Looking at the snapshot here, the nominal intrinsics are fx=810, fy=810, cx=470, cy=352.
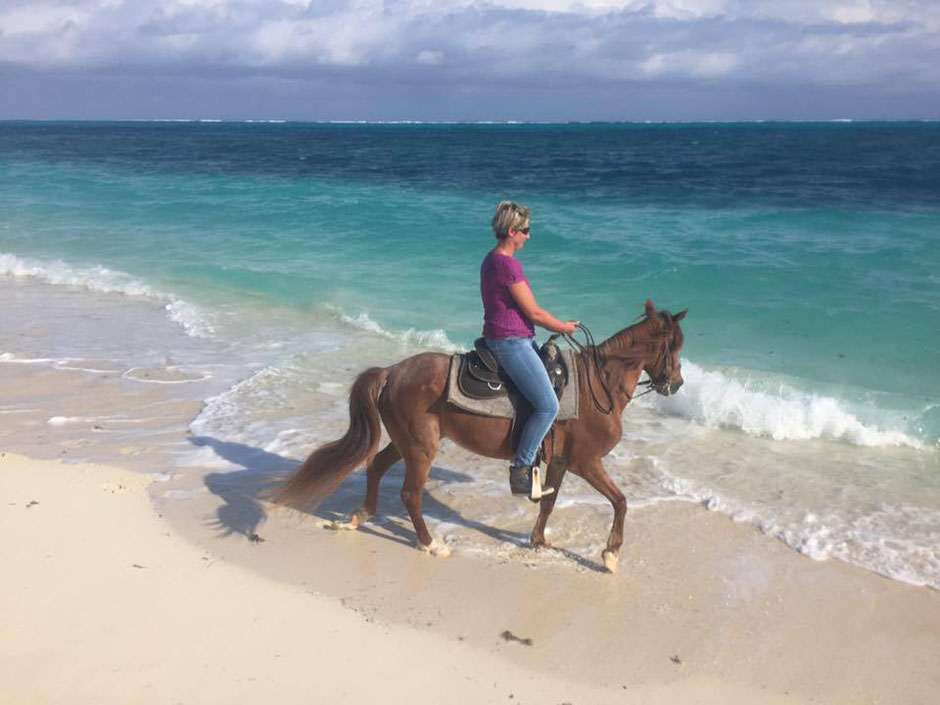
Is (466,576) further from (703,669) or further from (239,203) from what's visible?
(239,203)

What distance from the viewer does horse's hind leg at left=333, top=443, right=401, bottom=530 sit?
6246 millimetres

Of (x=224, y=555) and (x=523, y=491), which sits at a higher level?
(x=523, y=491)

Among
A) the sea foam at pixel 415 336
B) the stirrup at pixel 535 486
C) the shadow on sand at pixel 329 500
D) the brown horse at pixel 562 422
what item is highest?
the brown horse at pixel 562 422

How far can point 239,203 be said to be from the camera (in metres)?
30.3

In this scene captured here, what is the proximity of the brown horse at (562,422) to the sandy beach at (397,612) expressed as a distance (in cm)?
60

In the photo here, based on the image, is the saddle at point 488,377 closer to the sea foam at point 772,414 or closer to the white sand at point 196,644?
the white sand at point 196,644

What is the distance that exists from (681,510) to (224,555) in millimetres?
3657

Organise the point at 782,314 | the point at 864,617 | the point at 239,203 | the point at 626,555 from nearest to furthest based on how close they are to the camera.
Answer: the point at 864,617 → the point at 626,555 → the point at 782,314 → the point at 239,203

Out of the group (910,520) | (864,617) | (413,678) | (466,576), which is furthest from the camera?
(910,520)

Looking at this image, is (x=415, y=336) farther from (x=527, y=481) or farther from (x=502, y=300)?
(x=502, y=300)

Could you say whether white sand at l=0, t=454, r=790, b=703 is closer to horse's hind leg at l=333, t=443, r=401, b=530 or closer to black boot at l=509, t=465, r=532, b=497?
horse's hind leg at l=333, t=443, r=401, b=530

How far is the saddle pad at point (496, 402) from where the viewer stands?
557 centimetres

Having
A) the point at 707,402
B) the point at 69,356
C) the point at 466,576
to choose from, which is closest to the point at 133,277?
the point at 69,356

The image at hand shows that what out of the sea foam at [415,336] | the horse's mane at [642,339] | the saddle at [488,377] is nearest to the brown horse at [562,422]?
the horse's mane at [642,339]
